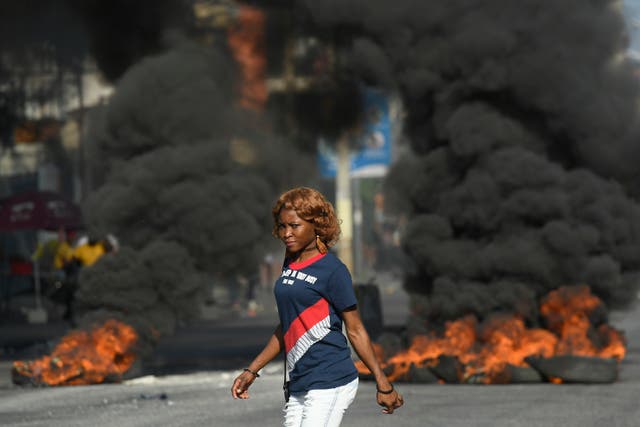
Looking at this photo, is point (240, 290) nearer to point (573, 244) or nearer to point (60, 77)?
point (60, 77)

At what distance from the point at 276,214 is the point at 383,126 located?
10.4 meters

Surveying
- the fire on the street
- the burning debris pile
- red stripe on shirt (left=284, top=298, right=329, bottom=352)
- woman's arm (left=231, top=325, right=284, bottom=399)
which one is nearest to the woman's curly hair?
red stripe on shirt (left=284, top=298, right=329, bottom=352)

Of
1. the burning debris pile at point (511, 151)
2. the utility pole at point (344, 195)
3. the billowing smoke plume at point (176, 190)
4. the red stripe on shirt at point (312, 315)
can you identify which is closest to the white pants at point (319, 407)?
the red stripe on shirt at point (312, 315)

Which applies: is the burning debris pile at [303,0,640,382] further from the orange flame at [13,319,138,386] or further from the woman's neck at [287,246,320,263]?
the woman's neck at [287,246,320,263]

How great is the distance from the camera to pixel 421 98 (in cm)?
1506

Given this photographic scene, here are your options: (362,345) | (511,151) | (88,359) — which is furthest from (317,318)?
(511,151)

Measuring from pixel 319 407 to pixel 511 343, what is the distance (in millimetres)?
7849

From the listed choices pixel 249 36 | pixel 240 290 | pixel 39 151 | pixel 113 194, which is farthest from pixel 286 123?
pixel 240 290

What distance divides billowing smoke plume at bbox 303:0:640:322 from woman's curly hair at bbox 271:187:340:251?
8.26 metres

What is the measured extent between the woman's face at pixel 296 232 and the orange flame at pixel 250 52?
9196mm

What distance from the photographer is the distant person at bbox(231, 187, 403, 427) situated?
5855 millimetres

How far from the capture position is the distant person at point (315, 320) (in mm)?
5855

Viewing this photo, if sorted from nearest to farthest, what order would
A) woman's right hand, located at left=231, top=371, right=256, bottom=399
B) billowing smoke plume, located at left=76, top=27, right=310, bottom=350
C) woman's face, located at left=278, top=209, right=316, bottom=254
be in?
woman's face, located at left=278, top=209, right=316, bottom=254 < woman's right hand, located at left=231, top=371, right=256, bottom=399 < billowing smoke plume, located at left=76, top=27, right=310, bottom=350

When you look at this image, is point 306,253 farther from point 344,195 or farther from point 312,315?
point 344,195
